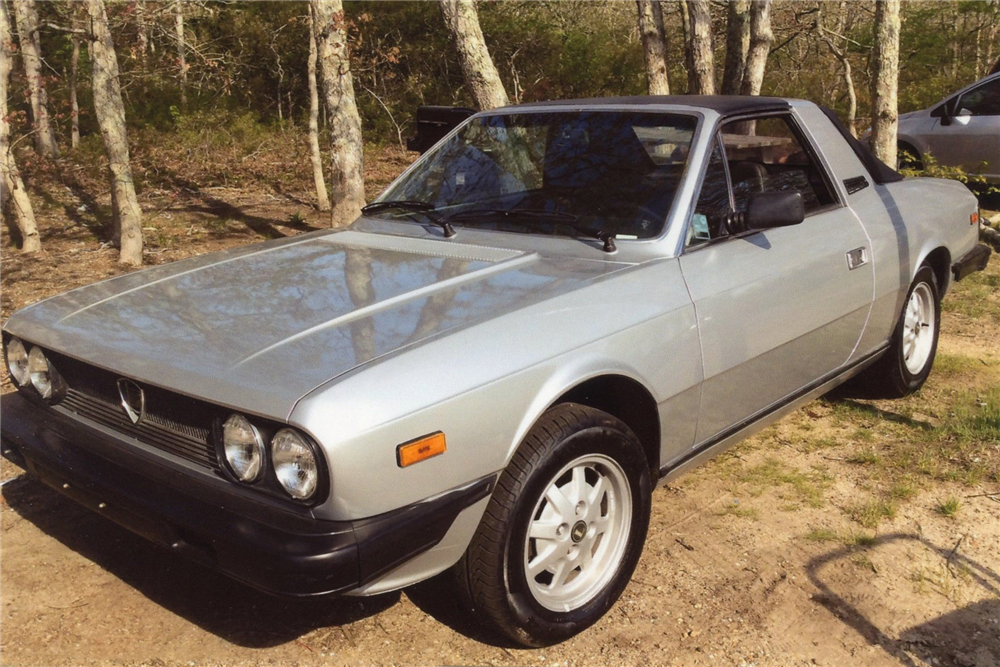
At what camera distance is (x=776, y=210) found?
3447 millimetres

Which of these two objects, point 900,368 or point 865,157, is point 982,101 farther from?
point 900,368

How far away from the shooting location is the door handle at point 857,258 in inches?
161

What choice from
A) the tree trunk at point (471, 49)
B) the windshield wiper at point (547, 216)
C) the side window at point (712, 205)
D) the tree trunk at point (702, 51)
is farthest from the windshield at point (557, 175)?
the tree trunk at point (702, 51)

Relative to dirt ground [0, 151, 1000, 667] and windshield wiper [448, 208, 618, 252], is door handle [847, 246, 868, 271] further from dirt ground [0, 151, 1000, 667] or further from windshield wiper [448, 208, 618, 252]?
windshield wiper [448, 208, 618, 252]

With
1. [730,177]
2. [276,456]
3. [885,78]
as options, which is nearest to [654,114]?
[730,177]

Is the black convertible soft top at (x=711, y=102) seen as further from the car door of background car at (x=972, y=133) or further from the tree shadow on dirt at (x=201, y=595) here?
the car door of background car at (x=972, y=133)

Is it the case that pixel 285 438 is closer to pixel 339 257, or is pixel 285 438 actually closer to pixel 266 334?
pixel 266 334

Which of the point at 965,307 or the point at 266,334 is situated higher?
the point at 266,334

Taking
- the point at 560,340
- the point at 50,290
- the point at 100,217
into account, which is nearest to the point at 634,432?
the point at 560,340

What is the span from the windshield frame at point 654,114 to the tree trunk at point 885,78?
19.9 ft

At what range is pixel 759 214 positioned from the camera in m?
3.45

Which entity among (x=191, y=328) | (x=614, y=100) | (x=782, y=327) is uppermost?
(x=614, y=100)

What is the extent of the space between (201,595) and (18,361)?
105 cm

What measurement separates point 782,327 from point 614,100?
126cm
